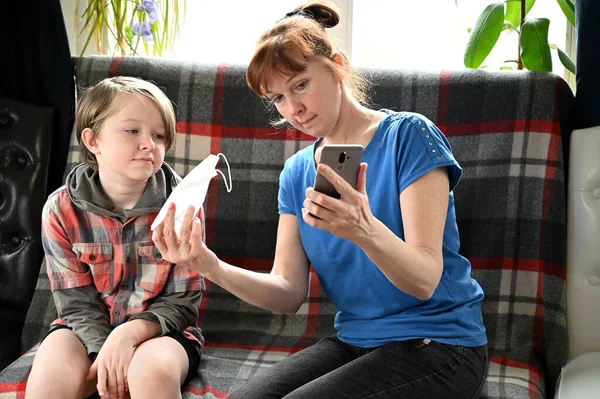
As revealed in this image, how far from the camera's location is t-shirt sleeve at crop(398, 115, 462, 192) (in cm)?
132

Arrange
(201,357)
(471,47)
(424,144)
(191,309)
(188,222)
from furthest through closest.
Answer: (471,47)
(201,357)
(191,309)
(424,144)
(188,222)

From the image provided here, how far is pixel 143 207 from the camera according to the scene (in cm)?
158

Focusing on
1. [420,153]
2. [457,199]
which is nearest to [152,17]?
[457,199]

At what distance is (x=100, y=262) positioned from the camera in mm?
1579

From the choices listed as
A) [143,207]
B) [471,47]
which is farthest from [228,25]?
[143,207]

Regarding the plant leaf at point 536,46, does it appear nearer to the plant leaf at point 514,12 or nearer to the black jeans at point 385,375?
the plant leaf at point 514,12

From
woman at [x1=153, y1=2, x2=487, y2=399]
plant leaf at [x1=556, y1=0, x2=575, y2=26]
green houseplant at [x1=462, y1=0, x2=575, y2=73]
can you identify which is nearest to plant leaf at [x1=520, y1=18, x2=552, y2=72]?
green houseplant at [x1=462, y1=0, x2=575, y2=73]

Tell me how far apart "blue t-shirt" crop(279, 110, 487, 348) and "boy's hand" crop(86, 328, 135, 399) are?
1.40 feet

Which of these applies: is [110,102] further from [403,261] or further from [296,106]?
[403,261]

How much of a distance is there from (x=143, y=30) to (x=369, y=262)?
3.86ft

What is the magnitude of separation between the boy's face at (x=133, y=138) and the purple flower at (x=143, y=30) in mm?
691

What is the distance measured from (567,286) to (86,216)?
1.16 meters

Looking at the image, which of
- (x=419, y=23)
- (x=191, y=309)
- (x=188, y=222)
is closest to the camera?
(x=188, y=222)

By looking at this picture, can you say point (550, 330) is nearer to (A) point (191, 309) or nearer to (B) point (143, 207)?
(A) point (191, 309)
